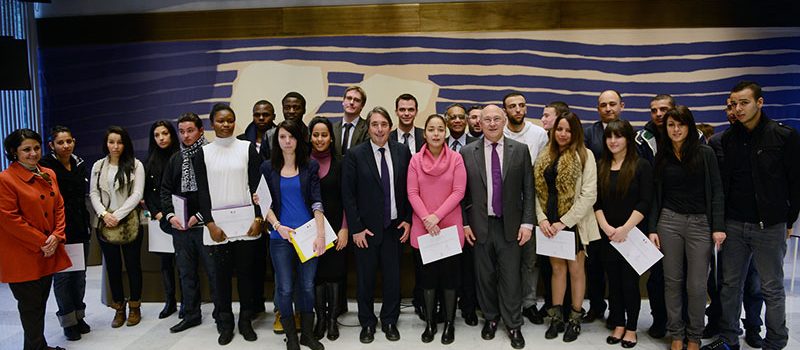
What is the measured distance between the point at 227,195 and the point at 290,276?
0.73 metres

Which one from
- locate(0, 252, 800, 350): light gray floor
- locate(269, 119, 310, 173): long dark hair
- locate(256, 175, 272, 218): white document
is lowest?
locate(0, 252, 800, 350): light gray floor

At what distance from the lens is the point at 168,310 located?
4227 millimetres

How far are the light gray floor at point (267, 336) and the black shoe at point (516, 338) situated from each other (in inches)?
2.0

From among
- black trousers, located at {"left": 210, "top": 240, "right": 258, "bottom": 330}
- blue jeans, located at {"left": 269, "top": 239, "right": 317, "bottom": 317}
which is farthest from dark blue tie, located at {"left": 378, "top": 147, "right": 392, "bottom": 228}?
black trousers, located at {"left": 210, "top": 240, "right": 258, "bottom": 330}

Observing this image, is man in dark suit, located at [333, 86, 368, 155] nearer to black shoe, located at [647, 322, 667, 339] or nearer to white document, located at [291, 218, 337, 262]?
white document, located at [291, 218, 337, 262]

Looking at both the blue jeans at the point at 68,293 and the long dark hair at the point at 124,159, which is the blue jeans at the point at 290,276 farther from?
the blue jeans at the point at 68,293

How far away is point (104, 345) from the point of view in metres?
3.66

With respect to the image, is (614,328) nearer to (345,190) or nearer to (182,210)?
(345,190)

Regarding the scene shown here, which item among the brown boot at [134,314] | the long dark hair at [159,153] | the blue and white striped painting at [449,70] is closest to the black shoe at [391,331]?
the brown boot at [134,314]

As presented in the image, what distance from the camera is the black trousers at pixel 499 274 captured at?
3486 mm

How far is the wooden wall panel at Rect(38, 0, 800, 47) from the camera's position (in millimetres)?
5844

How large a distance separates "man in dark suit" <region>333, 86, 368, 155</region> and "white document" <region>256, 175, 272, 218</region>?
86 cm

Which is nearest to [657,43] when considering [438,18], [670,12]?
[670,12]

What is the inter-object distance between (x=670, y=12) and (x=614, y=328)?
412 cm
